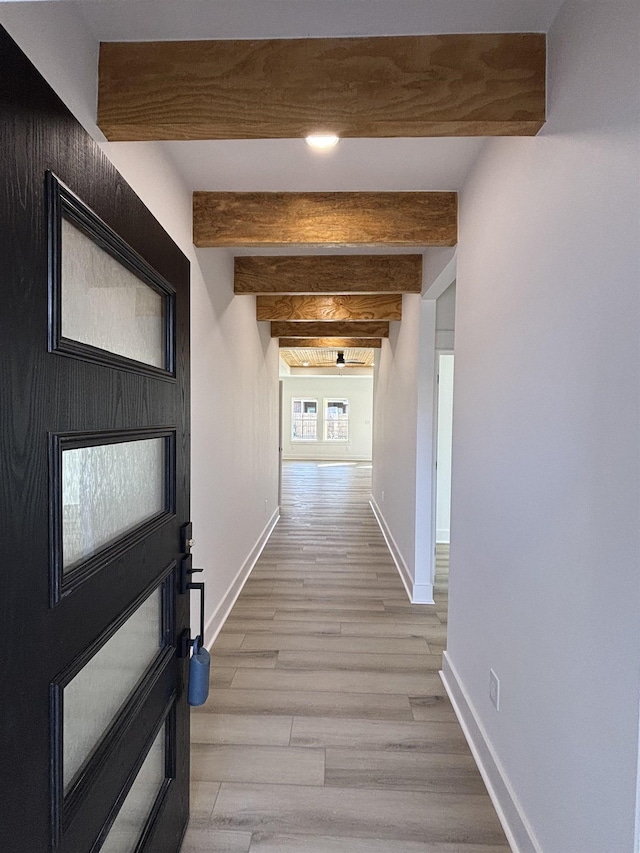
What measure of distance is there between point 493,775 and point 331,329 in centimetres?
442

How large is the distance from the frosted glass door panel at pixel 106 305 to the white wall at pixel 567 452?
1130 mm

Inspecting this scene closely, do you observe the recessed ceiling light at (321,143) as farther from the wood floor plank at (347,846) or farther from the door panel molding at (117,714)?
the wood floor plank at (347,846)

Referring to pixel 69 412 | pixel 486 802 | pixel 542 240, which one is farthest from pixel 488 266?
pixel 486 802

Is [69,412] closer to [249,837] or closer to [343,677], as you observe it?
[249,837]

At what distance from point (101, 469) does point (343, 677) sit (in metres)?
2.07

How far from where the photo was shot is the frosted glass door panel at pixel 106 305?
952mm

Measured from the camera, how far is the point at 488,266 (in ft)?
6.75

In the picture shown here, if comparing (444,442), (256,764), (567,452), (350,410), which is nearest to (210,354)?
(256,764)

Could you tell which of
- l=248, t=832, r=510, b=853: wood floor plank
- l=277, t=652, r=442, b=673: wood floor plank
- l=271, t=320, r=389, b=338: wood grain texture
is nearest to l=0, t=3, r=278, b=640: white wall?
l=271, t=320, r=389, b=338: wood grain texture

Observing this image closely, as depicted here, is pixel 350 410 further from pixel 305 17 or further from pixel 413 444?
pixel 305 17

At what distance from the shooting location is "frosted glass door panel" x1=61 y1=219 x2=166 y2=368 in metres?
0.95

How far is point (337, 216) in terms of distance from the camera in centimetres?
256

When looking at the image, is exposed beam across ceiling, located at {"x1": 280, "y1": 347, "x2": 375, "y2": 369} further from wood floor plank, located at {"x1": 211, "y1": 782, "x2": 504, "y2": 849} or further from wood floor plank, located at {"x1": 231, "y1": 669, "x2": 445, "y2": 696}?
wood floor plank, located at {"x1": 211, "y1": 782, "x2": 504, "y2": 849}

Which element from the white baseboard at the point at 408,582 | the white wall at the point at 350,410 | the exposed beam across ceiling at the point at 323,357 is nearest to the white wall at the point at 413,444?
the white baseboard at the point at 408,582
